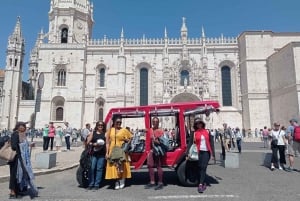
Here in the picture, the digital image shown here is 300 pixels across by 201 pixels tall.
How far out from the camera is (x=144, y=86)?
107ft

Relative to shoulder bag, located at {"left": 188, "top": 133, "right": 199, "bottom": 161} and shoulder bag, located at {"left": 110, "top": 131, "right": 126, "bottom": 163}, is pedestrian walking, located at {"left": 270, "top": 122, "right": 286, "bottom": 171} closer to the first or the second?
shoulder bag, located at {"left": 188, "top": 133, "right": 199, "bottom": 161}

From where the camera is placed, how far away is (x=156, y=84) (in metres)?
31.7

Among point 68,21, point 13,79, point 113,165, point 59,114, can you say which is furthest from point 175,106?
point 13,79

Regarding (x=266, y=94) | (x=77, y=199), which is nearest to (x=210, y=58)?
(x=266, y=94)

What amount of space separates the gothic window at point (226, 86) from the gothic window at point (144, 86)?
10546mm

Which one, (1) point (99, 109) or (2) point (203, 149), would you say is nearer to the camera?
(2) point (203, 149)

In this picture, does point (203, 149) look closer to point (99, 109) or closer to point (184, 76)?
point (99, 109)

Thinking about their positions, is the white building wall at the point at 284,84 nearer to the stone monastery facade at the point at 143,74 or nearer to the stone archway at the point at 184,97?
the stone monastery facade at the point at 143,74

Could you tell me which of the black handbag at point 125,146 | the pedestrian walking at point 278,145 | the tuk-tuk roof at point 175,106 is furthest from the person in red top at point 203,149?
the pedestrian walking at point 278,145

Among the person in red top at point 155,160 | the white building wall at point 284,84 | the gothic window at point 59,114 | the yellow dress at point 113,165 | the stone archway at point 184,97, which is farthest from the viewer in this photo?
the gothic window at point 59,114

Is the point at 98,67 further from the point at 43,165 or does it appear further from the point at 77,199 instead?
the point at 77,199

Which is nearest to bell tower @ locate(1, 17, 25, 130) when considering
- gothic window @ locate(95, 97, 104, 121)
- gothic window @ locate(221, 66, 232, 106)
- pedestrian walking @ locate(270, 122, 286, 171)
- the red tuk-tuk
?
gothic window @ locate(95, 97, 104, 121)

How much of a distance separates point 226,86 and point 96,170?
96.2 ft

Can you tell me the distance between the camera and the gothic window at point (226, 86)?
31781 millimetres
